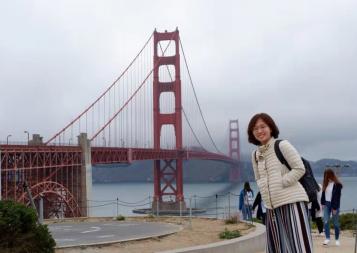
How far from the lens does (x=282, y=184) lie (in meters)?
3.68

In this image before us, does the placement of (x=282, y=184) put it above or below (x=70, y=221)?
above

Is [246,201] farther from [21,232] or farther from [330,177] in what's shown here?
[21,232]

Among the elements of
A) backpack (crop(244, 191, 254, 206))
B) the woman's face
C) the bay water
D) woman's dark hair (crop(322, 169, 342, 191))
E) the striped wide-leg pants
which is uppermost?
the woman's face

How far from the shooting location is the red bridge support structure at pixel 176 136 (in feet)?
163

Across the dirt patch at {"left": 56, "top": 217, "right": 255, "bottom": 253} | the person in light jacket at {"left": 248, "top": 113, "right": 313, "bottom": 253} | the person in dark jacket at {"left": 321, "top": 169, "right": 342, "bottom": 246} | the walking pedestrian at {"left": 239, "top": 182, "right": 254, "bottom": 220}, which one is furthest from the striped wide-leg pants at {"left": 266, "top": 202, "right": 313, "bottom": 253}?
the walking pedestrian at {"left": 239, "top": 182, "right": 254, "bottom": 220}

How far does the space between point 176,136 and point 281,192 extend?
46.9 meters

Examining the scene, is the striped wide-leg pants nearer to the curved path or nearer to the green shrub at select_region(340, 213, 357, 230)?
the curved path

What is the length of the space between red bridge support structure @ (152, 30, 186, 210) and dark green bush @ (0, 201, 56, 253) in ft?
138

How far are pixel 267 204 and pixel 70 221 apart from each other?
10.1m

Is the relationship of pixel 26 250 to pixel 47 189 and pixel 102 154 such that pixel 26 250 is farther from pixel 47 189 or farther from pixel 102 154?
pixel 102 154

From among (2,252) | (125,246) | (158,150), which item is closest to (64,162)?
(158,150)

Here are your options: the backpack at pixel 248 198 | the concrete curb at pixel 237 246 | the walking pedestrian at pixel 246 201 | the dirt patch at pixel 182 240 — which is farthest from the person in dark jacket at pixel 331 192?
the backpack at pixel 248 198

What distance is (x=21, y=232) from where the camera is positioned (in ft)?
18.8

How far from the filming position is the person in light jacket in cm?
369
